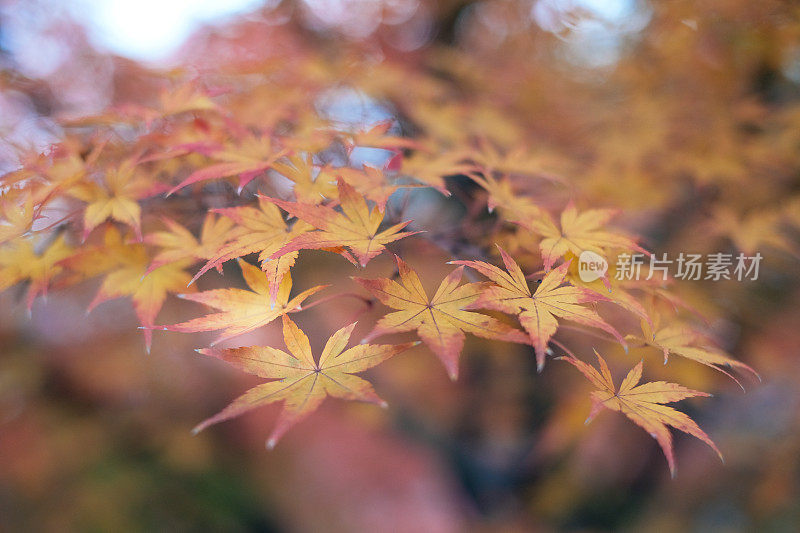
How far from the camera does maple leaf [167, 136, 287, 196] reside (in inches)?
29.5

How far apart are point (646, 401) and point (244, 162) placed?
2.48 ft

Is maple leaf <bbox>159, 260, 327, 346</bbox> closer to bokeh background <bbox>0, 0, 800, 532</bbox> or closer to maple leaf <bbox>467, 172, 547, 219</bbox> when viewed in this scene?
maple leaf <bbox>467, 172, 547, 219</bbox>

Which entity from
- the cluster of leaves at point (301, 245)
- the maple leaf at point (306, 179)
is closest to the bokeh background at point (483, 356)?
the cluster of leaves at point (301, 245)

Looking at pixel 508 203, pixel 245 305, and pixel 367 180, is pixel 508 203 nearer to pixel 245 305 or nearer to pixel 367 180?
pixel 367 180

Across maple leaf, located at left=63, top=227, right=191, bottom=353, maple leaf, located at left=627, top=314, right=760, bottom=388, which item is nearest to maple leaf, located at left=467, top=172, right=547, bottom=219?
maple leaf, located at left=627, top=314, right=760, bottom=388

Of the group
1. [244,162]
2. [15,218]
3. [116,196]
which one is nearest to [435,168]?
[244,162]

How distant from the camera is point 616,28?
1.48 meters

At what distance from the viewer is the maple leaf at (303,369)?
0.56 metres

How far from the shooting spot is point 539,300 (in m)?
0.65

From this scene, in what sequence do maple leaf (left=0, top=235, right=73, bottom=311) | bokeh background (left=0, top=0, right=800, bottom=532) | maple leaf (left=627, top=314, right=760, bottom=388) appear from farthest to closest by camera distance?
bokeh background (left=0, top=0, right=800, bottom=532) < maple leaf (left=0, top=235, right=73, bottom=311) < maple leaf (left=627, top=314, right=760, bottom=388)

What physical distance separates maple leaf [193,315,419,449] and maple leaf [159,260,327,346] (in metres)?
0.03

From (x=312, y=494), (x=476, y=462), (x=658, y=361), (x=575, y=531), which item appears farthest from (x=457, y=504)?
(x=658, y=361)

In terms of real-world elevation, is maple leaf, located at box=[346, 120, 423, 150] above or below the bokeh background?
above

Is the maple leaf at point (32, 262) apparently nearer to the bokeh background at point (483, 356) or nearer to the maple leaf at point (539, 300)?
the bokeh background at point (483, 356)
